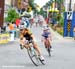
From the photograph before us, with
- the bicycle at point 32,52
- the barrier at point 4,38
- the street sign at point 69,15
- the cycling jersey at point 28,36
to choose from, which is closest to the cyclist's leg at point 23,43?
the bicycle at point 32,52

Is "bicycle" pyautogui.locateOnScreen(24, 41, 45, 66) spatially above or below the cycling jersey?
below

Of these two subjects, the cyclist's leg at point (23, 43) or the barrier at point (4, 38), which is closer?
the cyclist's leg at point (23, 43)

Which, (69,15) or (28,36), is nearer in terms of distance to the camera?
(28,36)

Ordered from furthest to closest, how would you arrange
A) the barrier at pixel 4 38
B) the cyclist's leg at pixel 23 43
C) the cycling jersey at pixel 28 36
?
the barrier at pixel 4 38
the cycling jersey at pixel 28 36
the cyclist's leg at pixel 23 43

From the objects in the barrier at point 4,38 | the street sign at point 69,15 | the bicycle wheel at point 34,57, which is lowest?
the bicycle wheel at point 34,57

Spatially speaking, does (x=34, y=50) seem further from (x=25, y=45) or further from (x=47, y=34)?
(x=47, y=34)

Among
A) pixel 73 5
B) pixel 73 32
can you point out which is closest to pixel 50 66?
pixel 73 32

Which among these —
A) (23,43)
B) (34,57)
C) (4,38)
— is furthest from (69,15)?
(23,43)

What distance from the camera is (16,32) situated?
36.0 m

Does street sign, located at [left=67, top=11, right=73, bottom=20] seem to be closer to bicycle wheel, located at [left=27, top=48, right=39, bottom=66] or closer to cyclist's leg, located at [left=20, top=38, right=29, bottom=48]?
bicycle wheel, located at [left=27, top=48, right=39, bottom=66]

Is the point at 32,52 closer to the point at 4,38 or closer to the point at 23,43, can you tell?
the point at 23,43

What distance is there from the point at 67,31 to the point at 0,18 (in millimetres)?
8391

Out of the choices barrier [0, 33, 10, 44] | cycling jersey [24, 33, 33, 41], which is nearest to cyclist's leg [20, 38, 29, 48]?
cycling jersey [24, 33, 33, 41]

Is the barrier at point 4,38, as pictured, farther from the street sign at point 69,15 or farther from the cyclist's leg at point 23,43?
the cyclist's leg at point 23,43
